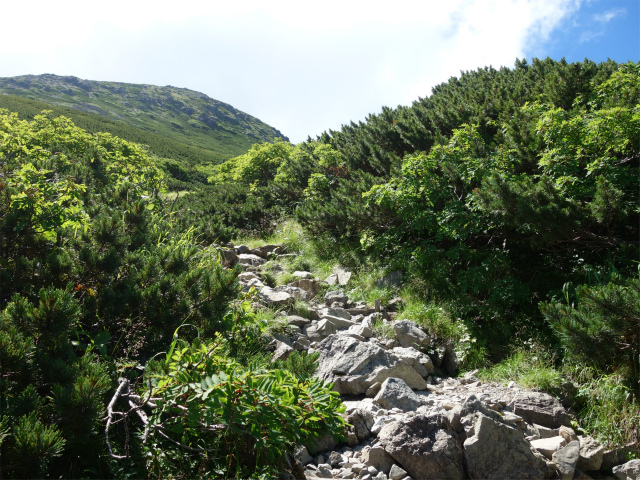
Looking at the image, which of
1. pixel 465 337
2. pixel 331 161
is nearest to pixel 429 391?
pixel 465 337

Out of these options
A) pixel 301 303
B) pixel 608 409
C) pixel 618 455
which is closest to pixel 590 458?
pixel 618 455

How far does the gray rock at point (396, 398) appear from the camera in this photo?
363 centimetres

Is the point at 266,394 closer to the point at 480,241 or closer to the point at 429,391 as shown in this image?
the point at 429,391

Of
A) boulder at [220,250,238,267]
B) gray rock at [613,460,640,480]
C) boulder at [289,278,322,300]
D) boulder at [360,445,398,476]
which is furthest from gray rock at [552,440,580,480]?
boulder at [220,250,238,267]

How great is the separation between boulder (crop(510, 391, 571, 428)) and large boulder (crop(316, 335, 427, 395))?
38.8 inches

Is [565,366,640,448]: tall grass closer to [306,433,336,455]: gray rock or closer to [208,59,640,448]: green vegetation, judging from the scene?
[208,59,640,448]: green vegetation

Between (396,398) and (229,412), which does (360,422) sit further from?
(229,412)

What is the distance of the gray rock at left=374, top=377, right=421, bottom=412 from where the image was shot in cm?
363

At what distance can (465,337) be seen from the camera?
5148 millimetres

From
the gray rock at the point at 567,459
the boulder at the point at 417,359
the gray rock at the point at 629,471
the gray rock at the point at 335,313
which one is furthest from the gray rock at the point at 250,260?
the gray rock at the point at 629,471

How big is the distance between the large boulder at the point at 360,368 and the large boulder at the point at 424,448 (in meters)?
0.94

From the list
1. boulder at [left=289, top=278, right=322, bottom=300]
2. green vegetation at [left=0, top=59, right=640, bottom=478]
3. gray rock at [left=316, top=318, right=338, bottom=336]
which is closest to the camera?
green vegetation at [left=0, top=59, right=640, bottom=478]

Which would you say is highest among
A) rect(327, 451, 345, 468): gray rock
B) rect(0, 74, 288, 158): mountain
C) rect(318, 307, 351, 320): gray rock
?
rect(0, 74, 288, 158): mountain

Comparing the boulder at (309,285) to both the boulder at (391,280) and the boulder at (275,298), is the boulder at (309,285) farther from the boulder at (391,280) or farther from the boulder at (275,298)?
the boulder at (391,280)
